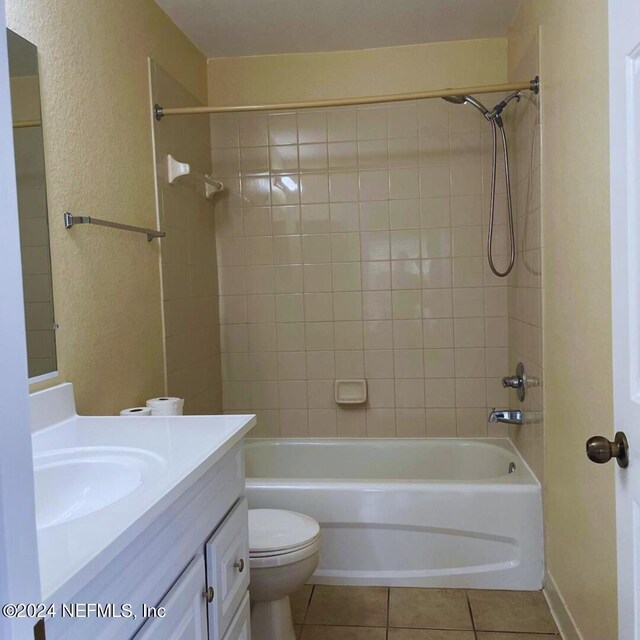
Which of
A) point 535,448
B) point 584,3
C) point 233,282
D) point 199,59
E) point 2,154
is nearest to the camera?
point 2,154

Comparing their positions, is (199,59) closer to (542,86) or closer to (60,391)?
(542,86)

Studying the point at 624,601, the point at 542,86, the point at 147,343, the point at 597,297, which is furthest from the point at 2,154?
Answer: the point at 542,86

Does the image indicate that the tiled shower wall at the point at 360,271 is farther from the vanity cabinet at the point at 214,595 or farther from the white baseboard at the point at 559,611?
the vanity cabinet at the point at 214,595

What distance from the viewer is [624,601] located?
42.0 inches

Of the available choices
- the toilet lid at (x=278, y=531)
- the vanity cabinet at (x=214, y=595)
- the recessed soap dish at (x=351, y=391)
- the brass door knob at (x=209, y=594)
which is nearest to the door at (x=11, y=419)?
the vanity cabinet at (x=214, y=595)

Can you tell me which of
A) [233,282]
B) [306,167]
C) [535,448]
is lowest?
[535,448]

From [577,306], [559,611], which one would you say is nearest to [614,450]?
[577,306]

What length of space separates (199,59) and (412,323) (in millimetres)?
1736

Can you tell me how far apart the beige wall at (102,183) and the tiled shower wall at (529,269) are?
5.01 feet

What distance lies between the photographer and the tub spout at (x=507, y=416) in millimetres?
2533

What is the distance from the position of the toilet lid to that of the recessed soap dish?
1061mm

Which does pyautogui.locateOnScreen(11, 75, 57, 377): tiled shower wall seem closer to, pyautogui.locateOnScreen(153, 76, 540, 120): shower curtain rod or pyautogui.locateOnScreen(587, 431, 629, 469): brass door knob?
pyautogui.locateOnScreen(153, 76, 540, 120): shower curtain rod

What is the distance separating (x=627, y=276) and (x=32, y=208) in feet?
4.76

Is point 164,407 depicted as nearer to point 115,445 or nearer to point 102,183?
point 115,445
